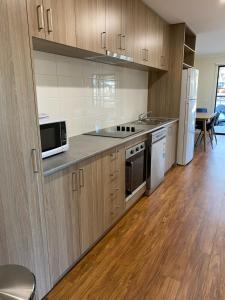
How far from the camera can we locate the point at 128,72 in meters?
3.42

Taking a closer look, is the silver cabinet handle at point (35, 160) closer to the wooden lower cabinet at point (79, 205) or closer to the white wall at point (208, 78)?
the wooden lower cabinet at point (79, 205)

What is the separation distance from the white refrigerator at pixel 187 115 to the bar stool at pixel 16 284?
12.0 ft

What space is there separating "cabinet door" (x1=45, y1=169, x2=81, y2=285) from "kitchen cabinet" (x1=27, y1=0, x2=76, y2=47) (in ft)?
2.97

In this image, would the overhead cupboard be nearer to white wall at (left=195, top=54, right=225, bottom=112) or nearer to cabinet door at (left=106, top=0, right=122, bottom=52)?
cabinet door at (left=106, top=0, right=122, bottom=52)

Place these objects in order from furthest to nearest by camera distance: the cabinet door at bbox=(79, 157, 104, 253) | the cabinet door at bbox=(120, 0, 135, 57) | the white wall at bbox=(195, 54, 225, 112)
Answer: the white wall at bbox=(195, 54, 225, 112) → the cabinet door at bbox=(120, 0, 135, 57) → the cabinet door at bbox=(79, 157, 104, 253)

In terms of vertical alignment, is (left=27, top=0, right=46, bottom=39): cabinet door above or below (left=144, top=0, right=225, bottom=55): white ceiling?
below

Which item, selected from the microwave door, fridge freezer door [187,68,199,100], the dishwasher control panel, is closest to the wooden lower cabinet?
the dishwasher control panel

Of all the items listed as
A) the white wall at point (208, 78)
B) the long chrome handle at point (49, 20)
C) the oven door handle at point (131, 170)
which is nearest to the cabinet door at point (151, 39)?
the oven door handle at point (131, 170)

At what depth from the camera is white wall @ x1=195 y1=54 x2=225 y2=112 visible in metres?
7.23

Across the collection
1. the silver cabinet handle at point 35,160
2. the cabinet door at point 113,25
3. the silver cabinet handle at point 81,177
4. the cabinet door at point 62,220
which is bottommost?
the cabinet door at point 62,220

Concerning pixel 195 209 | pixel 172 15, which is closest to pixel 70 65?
pixel 172 15

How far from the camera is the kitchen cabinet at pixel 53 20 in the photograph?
54.3 inches

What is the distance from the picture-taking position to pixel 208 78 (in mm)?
7398

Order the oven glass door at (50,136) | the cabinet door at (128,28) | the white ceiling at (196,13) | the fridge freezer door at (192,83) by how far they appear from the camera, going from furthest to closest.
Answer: the fridge freezer door at (192,83) → the white ceiling at (196,13) → the cabinet door at (128,28) → the oven glass door at (50,136)
